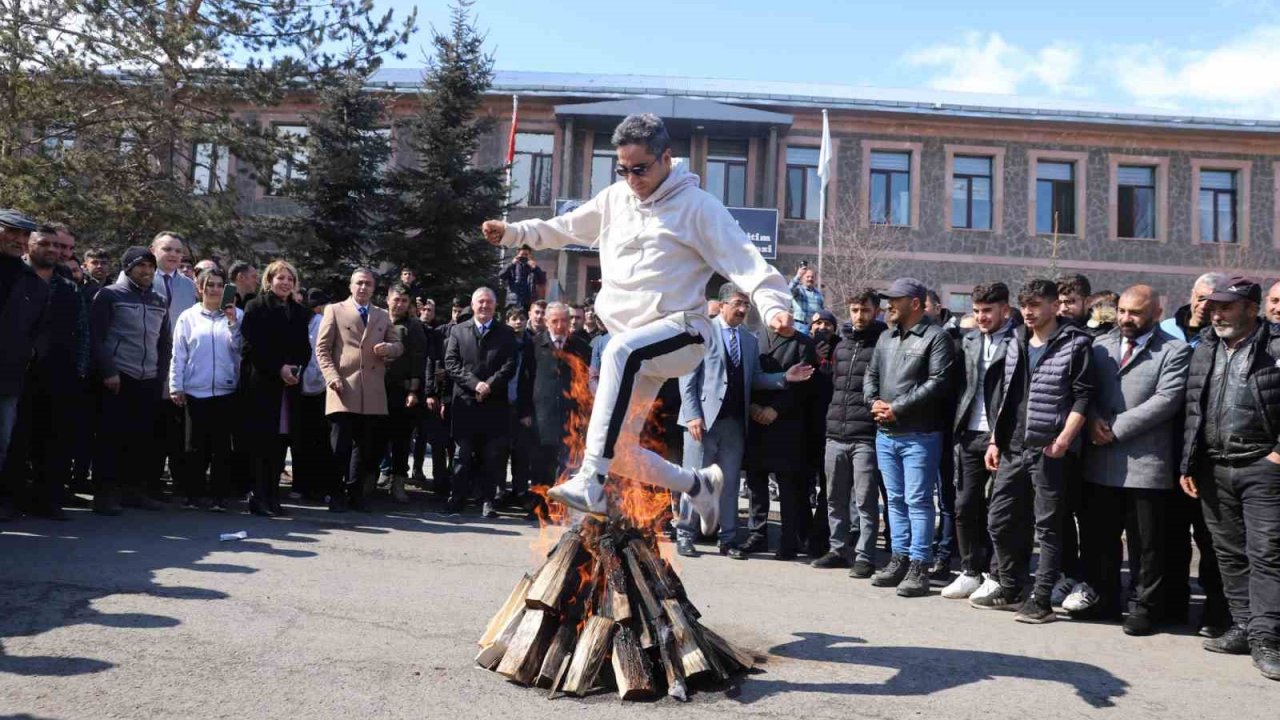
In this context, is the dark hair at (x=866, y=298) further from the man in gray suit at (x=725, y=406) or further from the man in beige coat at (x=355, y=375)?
the man in beige coat at (x=355, y=375)

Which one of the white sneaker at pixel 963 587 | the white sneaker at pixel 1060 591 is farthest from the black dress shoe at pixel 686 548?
the white sneaker at pixel 1060 591

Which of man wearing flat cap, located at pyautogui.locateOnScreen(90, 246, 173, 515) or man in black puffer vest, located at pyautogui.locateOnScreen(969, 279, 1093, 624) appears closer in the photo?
man in black puffer vest, located at pyautogui.locateOnScreen(969, 279, 1093, 624)

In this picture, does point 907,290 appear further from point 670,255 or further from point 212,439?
point 212,439

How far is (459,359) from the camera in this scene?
33.5 feet

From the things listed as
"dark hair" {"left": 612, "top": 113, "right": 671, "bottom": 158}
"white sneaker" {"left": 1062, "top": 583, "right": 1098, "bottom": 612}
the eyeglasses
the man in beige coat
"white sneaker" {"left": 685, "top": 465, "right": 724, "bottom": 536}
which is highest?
"dark hair" {"left": 612, "top": 113, "right": 671, "bottom": 158}

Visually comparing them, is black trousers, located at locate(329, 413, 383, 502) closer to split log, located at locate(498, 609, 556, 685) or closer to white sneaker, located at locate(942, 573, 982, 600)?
split log, located at locate(498, 609, 556, 685)

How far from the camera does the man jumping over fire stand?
15.3 ft

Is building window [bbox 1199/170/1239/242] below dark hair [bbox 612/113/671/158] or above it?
above

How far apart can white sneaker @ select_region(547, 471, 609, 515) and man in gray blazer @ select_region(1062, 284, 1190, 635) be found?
3979mm

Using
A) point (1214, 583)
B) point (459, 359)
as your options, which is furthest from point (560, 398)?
point (1214, 583)

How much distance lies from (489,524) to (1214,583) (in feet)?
20.6

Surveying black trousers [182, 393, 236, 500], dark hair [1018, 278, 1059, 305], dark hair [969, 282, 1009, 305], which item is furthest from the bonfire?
black trousers [182, 393, 236, 500]

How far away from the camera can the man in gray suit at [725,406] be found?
8570mm

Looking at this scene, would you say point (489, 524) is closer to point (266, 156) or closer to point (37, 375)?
point (37, 375)
